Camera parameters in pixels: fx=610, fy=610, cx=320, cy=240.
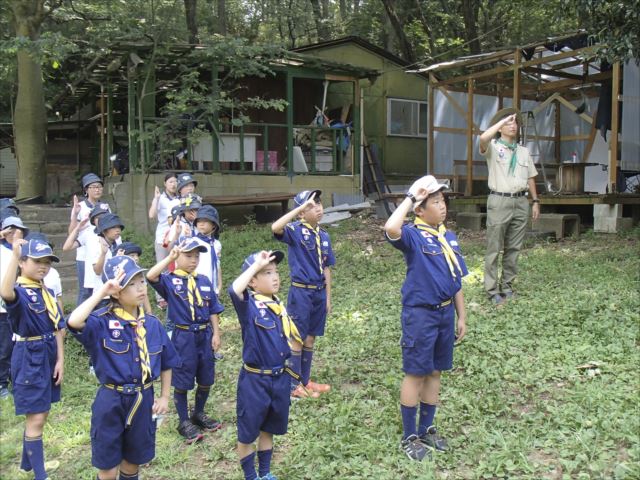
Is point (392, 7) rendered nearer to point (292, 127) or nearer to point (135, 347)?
point (292, 127)

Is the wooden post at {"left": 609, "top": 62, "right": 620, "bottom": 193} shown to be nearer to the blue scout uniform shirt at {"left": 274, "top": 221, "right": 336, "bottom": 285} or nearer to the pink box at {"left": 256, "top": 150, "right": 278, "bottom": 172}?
the blue scout uniform shirt at {"left": 274, "top": 221, "right": 336, "bottom": 285}

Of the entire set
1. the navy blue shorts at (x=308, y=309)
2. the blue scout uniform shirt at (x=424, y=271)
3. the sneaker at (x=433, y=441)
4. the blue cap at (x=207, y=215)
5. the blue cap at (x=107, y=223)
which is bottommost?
the sneaker at (x=433, y=441)

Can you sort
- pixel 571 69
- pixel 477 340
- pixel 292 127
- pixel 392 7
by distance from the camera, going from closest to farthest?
pixel 477 340, pixel 571 69, pixel 292 127, pixel 392 7

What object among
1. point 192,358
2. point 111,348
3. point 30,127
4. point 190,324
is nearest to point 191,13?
point 30,127

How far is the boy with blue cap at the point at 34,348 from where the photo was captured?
4.12m

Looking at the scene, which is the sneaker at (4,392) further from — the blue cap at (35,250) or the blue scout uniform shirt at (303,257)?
the blue scout uniform shirt at (303,257)

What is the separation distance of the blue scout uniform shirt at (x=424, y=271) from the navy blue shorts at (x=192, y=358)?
1.59m

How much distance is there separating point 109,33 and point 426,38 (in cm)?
1247

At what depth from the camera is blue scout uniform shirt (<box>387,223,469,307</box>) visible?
12.7ft

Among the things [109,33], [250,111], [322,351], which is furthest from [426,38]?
[322,351]

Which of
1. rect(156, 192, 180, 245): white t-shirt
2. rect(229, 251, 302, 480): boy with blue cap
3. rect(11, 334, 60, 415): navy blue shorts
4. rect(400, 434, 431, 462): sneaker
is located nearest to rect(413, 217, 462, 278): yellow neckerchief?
rect(229, 251, 302, 480): boy with blue cap

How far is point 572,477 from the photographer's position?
11.5ft

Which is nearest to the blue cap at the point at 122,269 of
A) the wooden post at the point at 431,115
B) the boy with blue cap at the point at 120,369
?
the boy with blue cap at the point at 120,369

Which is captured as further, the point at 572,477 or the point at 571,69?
the point at 571,69
